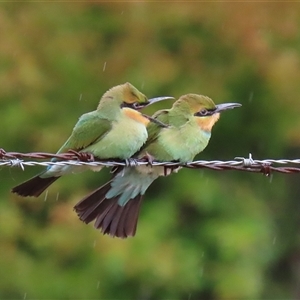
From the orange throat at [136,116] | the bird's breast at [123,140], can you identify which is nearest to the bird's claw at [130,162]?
the bird's breast at [123,140]

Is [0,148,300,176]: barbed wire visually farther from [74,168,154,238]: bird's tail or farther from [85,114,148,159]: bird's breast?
[74,168,154,238]: bird's tail

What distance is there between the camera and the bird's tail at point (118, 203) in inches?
166

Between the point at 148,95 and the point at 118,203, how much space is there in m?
2.59

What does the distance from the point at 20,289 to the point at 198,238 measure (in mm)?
1441

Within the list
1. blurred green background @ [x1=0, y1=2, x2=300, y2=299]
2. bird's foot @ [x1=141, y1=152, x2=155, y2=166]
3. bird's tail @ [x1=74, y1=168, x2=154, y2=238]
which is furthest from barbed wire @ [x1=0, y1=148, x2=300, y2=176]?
blurred green background @ [x1=0, y1=2, x2=300, y2=299]

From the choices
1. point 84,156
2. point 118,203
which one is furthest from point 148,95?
point 84,156

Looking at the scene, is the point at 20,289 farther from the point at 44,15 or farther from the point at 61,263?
the point at 44,15

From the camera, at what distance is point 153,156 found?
4.10m

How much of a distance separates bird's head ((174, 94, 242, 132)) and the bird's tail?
374 mm

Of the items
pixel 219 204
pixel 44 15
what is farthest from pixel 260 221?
Result: pixel 44 15

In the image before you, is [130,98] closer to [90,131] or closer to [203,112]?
[90,131]

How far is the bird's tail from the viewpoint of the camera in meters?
4.21

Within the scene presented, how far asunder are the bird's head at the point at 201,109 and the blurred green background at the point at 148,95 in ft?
9.03

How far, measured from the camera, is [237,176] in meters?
7.60
